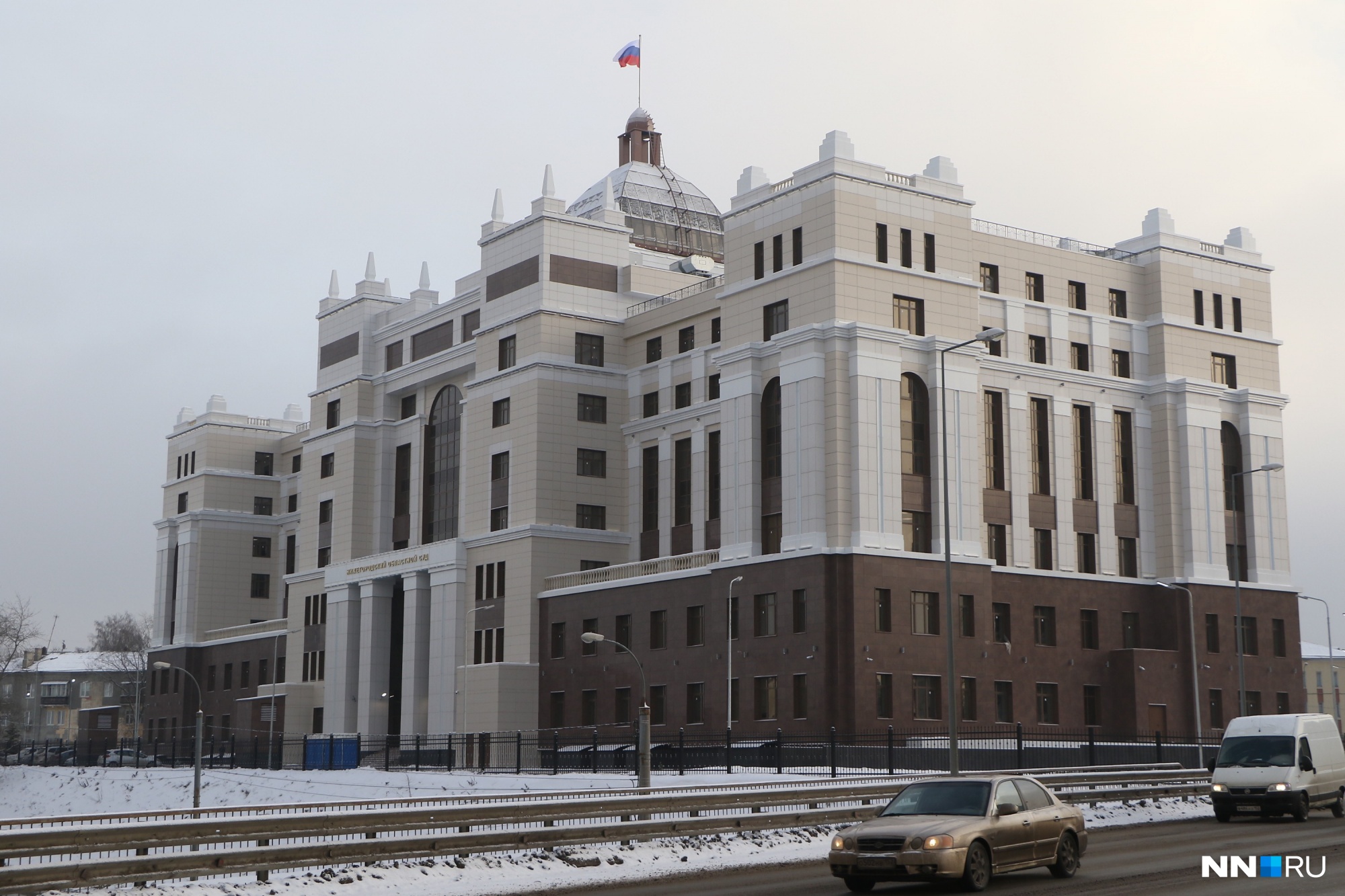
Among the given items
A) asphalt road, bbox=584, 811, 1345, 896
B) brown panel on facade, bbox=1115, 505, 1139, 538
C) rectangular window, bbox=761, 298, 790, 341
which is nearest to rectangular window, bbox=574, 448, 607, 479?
rectangular window, bbox=761, 298, 790, 341

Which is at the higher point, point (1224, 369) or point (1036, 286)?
point (1036, 286)

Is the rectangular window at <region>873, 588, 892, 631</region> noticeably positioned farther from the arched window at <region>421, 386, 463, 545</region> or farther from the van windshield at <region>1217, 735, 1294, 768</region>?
the arched window at <region>421, 386, 463, 545</region>

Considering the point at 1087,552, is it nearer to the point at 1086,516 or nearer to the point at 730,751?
the point at 1086,516

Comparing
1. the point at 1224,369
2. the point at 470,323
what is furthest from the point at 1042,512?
the point at 470,323

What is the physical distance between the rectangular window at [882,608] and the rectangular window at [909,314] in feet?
44.0

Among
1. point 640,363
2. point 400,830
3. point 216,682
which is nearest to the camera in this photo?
point 400,830

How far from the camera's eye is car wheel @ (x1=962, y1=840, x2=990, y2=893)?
79.5ft

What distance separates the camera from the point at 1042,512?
84750mm

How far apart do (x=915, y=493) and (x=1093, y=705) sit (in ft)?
53.1

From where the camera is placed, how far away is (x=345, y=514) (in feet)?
362

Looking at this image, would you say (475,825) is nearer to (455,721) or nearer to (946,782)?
(946,782)

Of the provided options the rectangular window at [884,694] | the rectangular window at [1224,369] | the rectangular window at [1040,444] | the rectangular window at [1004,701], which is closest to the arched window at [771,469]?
the rectangular window at [884,694]

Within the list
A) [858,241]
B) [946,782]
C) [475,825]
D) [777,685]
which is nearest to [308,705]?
[777,685]

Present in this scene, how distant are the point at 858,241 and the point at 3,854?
58.0 m
